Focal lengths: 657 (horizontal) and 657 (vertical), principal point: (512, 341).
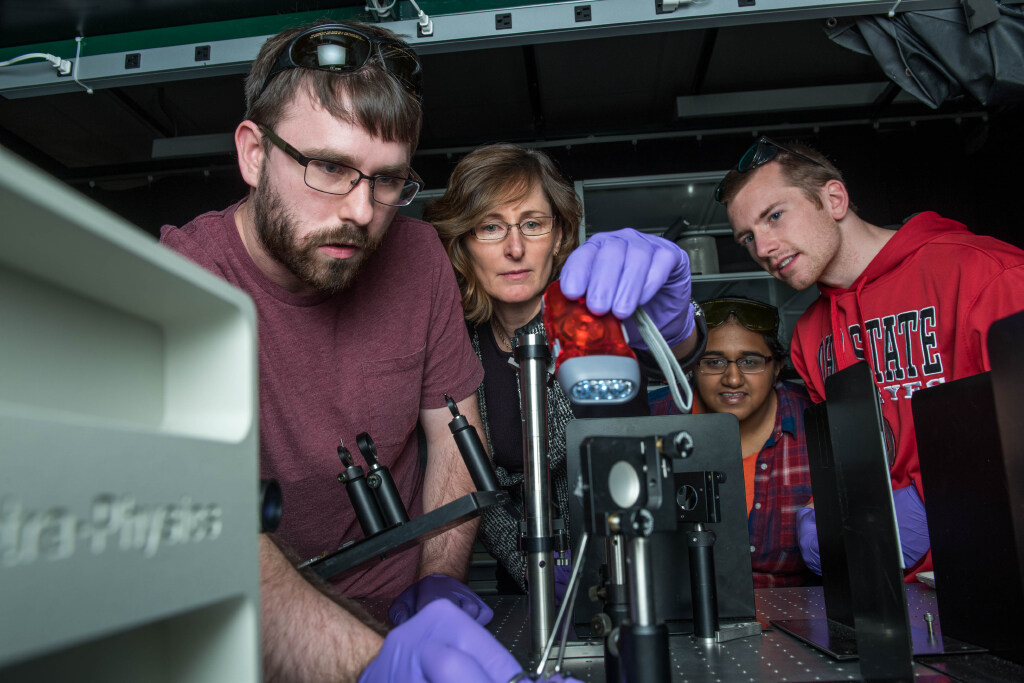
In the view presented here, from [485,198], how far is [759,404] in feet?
3.99

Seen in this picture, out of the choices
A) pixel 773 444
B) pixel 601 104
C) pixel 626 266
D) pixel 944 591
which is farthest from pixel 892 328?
pixel 601 104

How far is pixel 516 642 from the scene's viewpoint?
34.4 inches

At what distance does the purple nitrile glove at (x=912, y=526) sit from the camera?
4.59 feet

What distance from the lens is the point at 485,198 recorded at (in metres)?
1.60

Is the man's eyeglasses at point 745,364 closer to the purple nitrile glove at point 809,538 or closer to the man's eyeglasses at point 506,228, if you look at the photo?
the purple nitrile glove at point 809,538

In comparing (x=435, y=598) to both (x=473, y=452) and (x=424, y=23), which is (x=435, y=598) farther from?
(x=424, y=23)

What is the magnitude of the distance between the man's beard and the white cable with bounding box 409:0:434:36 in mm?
746

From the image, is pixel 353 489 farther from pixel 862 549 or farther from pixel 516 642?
pixel 862 549

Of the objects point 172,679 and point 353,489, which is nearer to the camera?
point 172,679

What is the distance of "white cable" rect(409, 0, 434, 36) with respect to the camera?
5.55ft

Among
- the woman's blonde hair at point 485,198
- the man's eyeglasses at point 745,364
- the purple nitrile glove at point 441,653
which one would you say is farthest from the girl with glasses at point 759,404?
the purple nitrile glove at point 441,653

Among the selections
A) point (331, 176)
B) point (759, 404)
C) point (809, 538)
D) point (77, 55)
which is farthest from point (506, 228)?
point (77, 55)

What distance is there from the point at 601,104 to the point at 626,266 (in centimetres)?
275

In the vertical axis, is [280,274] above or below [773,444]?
above
